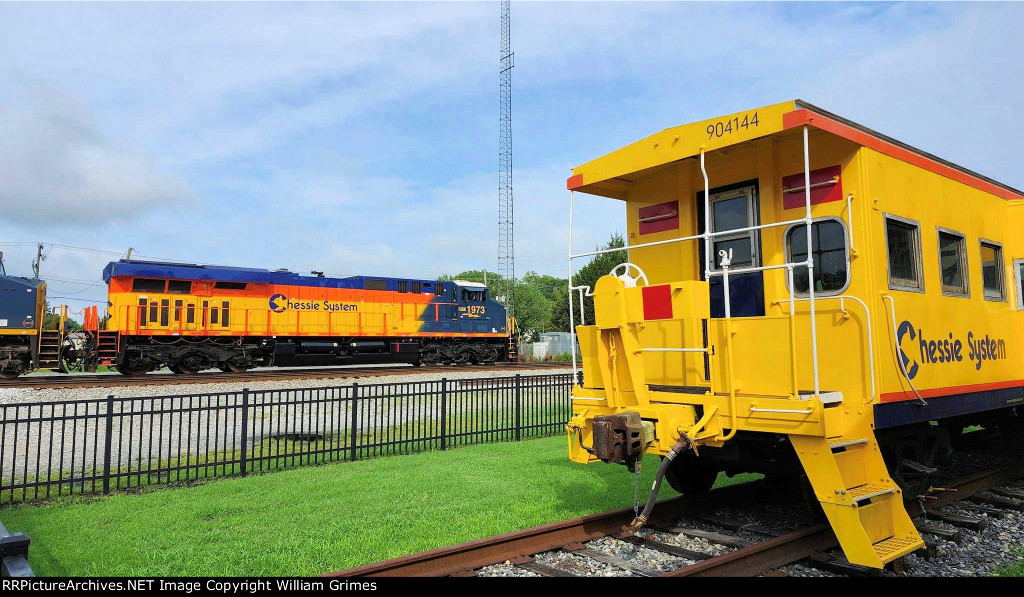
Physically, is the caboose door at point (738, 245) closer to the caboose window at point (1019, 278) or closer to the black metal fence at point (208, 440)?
the caboose window at point (1019, 278)

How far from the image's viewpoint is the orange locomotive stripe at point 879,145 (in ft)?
14.5

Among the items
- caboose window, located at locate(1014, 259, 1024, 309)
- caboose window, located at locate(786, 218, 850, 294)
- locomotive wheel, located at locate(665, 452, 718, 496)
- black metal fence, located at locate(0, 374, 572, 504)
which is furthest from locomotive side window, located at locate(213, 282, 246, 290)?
caboose window, located at locate(1014, 259, 1024, 309)

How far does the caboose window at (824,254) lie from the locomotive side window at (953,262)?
1496 mm

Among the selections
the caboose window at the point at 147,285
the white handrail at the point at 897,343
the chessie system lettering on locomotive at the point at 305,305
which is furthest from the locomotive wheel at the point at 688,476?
the caboose window at the point at 147,285

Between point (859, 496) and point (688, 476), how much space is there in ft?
7.84

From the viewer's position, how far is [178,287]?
21.4 m

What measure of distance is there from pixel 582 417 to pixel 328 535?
99.5 inches

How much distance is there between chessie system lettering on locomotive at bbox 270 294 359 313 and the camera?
23250 millimetres

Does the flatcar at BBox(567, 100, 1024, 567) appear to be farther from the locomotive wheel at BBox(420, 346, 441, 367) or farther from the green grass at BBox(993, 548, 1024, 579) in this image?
the locomotive wheel at BBox(420, 346, 441, 367)

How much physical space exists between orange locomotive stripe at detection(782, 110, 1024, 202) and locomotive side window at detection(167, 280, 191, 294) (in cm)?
2179

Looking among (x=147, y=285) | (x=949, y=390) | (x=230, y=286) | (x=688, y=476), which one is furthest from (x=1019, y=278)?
(x=147, y=285)

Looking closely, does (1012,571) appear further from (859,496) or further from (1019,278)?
(1019,278)
